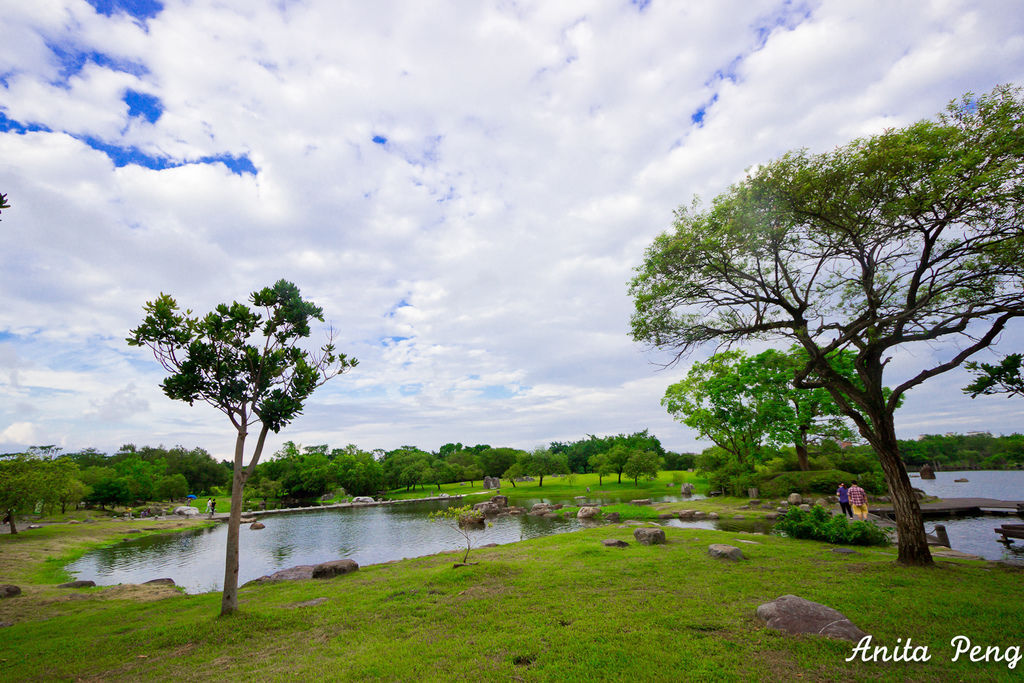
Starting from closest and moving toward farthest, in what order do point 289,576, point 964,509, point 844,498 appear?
point 289,576, point 844,498, point 964,509

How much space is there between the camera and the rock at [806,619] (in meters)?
7.05

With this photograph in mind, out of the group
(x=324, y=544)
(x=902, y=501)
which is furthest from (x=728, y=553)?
(x=324, y=544)

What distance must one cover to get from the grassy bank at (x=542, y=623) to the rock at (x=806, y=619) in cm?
27

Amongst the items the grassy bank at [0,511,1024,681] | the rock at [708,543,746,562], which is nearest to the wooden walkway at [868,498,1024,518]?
the grassy bank at [0,511,1024,681]

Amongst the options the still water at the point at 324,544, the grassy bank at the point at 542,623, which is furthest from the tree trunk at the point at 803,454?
the grassy bank at the point at 542,623

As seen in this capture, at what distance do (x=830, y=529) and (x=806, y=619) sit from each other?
11.8 meters

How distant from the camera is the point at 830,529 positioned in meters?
16.4

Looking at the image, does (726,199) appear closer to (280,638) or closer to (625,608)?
(625,608)

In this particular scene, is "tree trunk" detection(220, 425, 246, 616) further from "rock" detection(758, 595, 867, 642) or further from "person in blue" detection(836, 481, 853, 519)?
"person in blue" detection(836, 481, 853, 519)

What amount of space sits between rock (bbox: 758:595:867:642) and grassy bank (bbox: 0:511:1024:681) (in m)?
0.27

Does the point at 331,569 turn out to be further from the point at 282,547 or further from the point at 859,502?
→ the point at 859,502

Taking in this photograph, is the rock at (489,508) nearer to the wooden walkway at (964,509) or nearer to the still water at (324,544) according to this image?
the still water at (324,544)

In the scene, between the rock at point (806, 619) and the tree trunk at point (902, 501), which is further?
the tree trunk at point (902, 501)

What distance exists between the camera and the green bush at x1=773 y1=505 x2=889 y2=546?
51.0 feet
